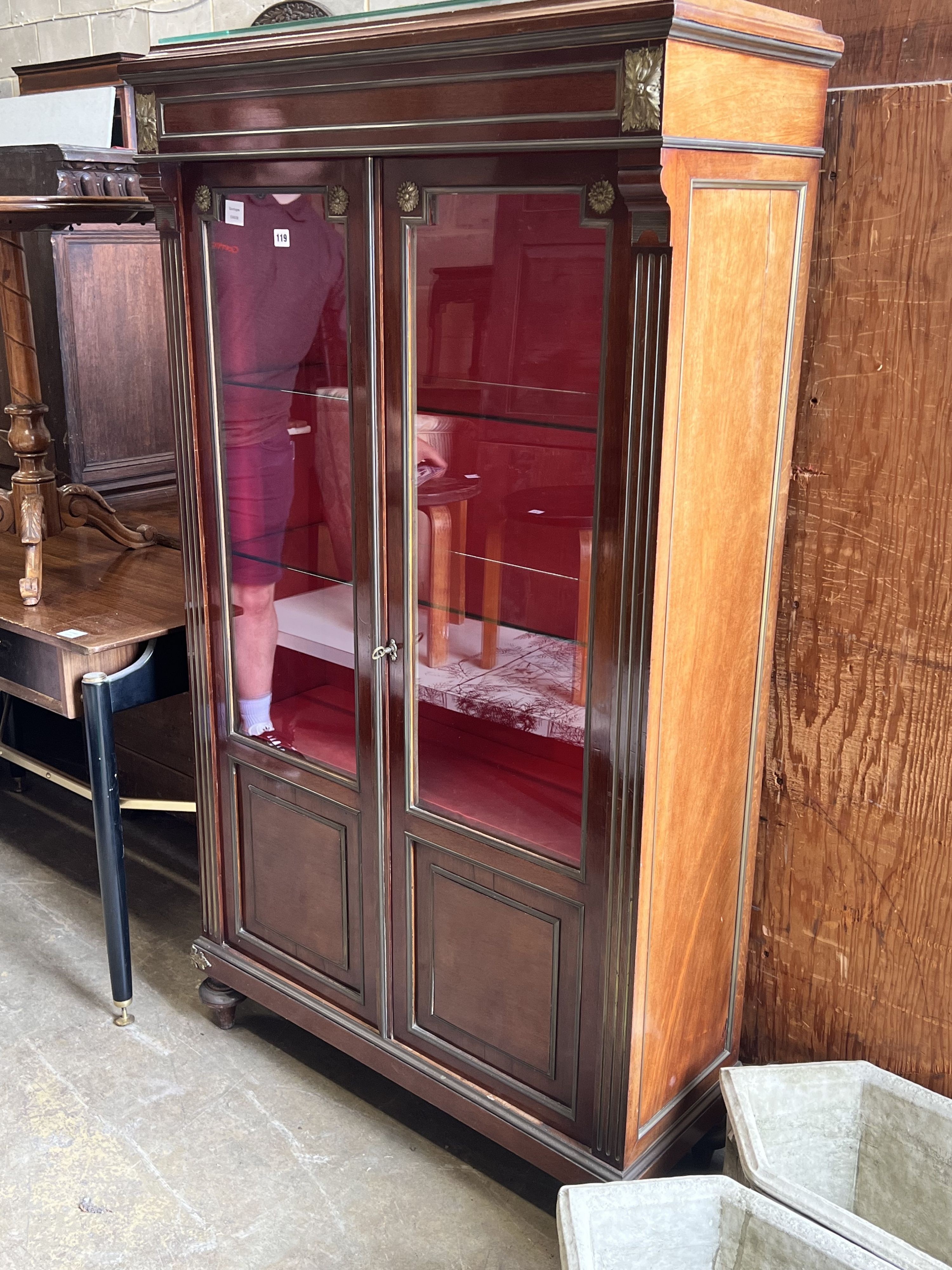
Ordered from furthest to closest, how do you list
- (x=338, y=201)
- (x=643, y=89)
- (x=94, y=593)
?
(x=94, y=593), (x=338, y=201), (x=643, y=89)

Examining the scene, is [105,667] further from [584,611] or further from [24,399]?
[584,611]

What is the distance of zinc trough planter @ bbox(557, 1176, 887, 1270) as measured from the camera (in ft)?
5.74

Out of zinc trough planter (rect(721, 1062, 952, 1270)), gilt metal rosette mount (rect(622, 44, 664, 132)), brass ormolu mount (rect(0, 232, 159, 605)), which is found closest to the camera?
gilt metal rosette mount (rect(622, 44, 664, 132))

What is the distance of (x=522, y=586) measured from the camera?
79.2 inches

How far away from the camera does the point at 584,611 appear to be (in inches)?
72.2

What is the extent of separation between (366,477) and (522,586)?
0.33 meters

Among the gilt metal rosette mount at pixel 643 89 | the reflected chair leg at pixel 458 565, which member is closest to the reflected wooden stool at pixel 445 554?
the reflected chair leg at pixel 458 565

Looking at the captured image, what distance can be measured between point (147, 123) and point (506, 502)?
0.96m

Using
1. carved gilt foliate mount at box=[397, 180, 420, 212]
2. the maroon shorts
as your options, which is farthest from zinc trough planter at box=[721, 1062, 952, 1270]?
carved gilt foliate mount at box=[397, 180, 420, 212]

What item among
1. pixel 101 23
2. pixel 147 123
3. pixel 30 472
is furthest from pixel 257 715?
pixel 101 23

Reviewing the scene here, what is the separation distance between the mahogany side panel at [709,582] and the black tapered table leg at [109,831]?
1.25 m

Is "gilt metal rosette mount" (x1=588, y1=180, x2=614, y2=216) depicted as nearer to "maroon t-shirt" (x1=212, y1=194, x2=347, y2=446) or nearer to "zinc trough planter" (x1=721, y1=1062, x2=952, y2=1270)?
"maroon t-shirt" (x1=212, y1=194, x2=347, y2=446)

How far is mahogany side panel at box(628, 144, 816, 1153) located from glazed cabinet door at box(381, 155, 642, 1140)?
85 mm

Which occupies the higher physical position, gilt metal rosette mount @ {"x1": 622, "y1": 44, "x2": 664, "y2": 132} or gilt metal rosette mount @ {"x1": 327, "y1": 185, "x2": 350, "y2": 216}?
gilt metal rosette mount @ {"x1": 622, "y1": 44, "x2": 664, "y2": 132}
